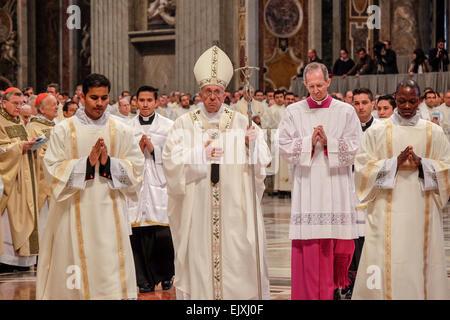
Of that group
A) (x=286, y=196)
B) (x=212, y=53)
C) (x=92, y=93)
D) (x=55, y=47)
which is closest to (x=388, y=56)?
(x=286, y=196)

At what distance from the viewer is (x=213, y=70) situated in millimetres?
6305

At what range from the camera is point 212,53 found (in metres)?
6.50

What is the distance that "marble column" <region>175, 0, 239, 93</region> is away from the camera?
733 inches

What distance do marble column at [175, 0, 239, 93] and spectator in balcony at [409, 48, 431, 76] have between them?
13.9ft

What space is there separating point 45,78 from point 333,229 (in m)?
17.7

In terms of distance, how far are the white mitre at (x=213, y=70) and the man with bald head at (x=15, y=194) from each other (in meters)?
2.90

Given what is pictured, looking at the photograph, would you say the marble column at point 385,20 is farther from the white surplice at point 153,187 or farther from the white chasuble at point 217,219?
the white chasuble at point 217,219

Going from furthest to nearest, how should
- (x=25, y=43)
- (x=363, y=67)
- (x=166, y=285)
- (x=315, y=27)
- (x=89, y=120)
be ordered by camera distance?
1. (x=25, y=43)
2. (x=315, y=27)
3. (x=363, y=67)
4. (x=166, y=285)
5. (x=89, y=120)

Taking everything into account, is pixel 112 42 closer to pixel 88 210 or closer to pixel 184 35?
pixel 184 35

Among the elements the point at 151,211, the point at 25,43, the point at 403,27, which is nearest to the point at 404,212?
the point at 151,211

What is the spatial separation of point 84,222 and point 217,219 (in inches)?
44.0

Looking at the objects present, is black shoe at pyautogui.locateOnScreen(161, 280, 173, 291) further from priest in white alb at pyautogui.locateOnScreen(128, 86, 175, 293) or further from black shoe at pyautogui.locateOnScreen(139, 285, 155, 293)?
black shoe at pyautogui.locateOnScreen(139, 285, 155, 293)

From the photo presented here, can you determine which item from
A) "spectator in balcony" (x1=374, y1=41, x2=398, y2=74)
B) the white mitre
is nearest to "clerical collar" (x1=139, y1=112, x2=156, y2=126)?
the white mitre
